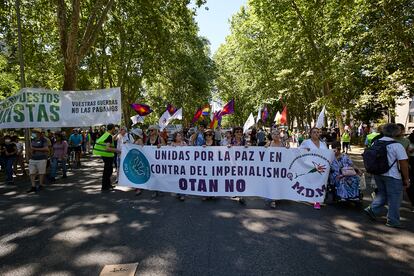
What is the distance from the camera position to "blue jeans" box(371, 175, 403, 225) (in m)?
5.62

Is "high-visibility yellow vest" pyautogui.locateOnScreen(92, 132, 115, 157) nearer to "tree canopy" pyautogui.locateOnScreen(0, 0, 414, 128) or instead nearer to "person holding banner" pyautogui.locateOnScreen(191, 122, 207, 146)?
"person holding banner" pyautogui.locateOnScreen(191, 122, 207, 146)

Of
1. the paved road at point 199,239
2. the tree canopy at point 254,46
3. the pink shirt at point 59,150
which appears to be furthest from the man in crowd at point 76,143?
the paved road at point 199,239

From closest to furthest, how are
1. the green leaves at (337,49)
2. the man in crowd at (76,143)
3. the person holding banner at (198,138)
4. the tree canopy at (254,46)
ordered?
1. the person holding banner at (198,138)
2. the green leaves at (337,49)
3. the tree canopy at (254,46)
4. the man in crowd at (76,143)

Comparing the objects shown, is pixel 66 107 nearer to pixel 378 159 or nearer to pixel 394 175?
pixel 378 159

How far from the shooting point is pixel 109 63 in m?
29.6

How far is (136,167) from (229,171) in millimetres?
2341

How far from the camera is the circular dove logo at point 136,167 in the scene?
26.8ft

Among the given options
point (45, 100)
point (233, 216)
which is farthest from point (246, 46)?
point (233, 216)

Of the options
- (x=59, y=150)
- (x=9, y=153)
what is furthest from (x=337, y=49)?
(x=9, y=153)

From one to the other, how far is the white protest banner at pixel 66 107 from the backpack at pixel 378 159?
708cm

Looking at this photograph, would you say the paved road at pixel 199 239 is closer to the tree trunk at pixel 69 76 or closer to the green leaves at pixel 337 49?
the tree trunk at pixel 69 76

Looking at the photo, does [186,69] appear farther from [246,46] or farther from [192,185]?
[192,185]

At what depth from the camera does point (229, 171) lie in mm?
7477

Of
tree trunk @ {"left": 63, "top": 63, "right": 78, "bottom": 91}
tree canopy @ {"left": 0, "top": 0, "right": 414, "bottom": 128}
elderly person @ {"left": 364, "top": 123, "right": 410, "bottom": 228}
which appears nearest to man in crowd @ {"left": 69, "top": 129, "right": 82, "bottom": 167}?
tree trunk @ {"left": 63, "top": 63, "right": 78, "bottom": 91}
